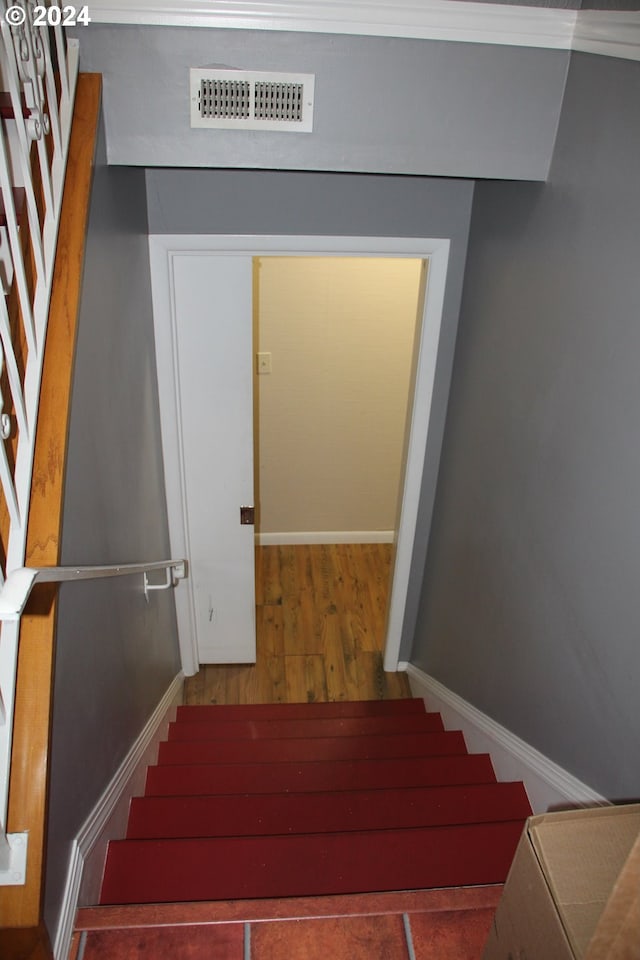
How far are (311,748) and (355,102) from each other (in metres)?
2.28

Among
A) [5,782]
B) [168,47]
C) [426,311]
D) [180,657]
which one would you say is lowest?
[180,657]

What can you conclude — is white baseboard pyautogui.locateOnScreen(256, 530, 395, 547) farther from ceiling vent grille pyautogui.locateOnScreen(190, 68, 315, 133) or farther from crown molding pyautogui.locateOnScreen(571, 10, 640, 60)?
crown molding pyautogui.locateOnScreen(571, 10, 640, 60)

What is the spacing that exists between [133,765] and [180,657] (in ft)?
3.90

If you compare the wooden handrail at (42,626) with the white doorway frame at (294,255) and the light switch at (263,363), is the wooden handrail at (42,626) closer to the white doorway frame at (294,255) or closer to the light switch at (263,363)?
the white doorway frame at (294,255)

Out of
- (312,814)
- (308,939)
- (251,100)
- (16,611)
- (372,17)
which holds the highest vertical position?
(372,17)

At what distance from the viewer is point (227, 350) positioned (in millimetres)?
2562

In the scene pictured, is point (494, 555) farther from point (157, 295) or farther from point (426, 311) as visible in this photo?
point (157, 295)

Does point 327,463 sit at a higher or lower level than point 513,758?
higher

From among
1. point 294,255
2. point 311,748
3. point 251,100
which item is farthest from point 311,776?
point 251,100

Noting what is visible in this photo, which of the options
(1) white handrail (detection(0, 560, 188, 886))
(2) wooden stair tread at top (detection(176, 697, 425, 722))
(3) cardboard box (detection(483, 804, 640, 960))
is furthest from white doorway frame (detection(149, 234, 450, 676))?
(3) cardboard box (detection(483, 804, 640, 960))

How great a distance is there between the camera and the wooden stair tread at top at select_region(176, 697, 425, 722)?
2895 millimetres

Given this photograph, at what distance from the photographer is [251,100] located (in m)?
1.75

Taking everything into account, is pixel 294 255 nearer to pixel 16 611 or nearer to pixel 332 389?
pixel 332 389

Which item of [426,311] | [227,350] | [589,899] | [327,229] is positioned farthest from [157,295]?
[589,899]
